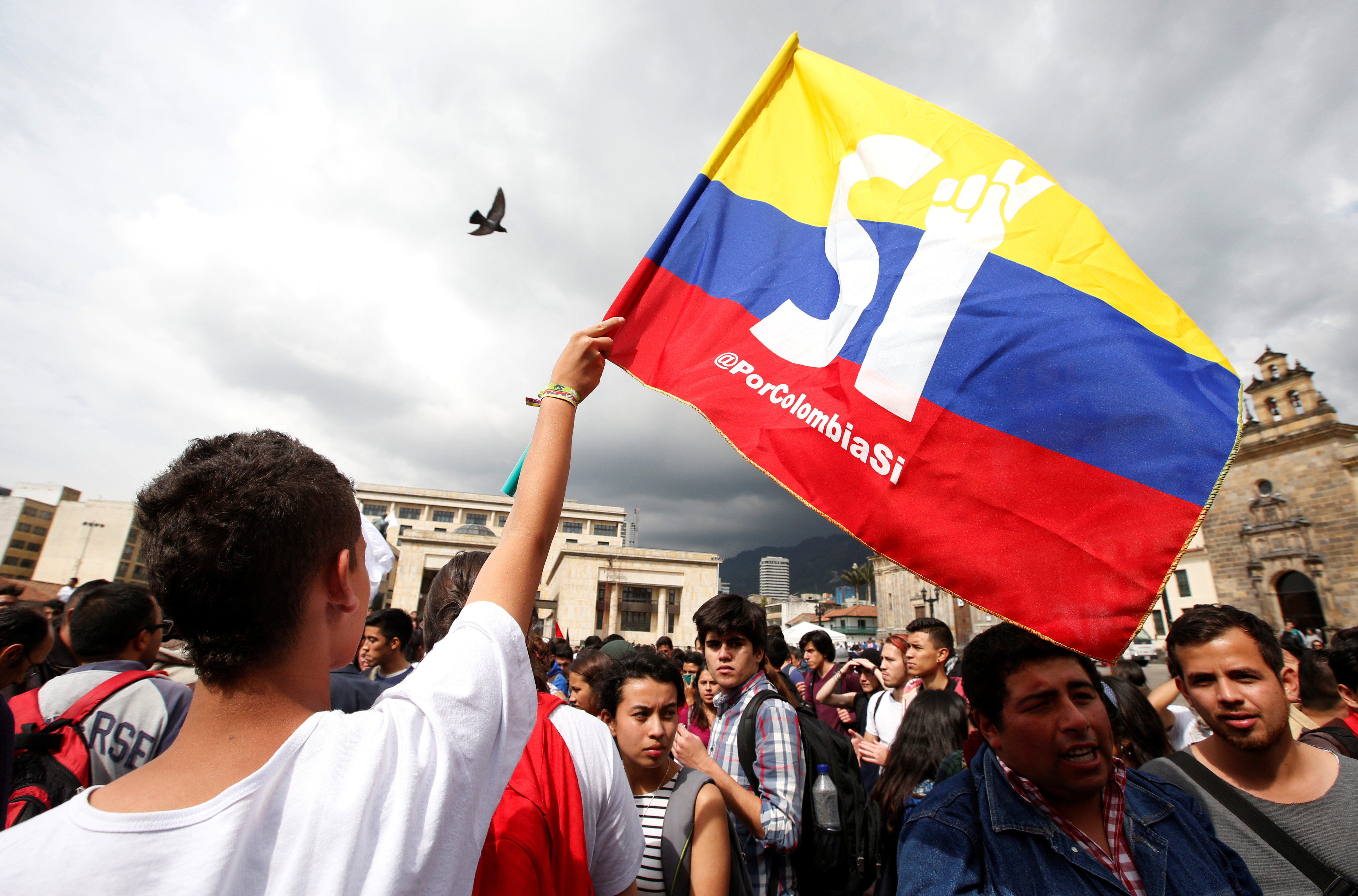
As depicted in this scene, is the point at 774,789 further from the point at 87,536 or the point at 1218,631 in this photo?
the point at 87,536

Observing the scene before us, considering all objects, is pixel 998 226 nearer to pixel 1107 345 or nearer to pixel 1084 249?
pixel 1084 249

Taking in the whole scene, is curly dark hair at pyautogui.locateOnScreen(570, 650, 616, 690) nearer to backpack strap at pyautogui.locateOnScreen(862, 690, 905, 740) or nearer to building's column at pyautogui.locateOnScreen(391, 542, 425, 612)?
backpack strap at pyautogui.locateOnScreen(862, 690, 905, 740)

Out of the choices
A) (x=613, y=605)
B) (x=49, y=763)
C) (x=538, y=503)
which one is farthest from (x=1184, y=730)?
(x=613, y=605)

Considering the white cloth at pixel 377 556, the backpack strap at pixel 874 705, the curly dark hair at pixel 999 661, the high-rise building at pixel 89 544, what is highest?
the high-rise building at pixel 89 544

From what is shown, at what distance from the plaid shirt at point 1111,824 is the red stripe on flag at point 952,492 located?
1.98 ft

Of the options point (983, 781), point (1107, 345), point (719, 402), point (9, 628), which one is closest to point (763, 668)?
point (983, 781)

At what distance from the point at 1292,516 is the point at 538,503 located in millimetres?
40515

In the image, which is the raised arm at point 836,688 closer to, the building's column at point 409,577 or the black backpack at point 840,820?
the black backpack at point 840,820

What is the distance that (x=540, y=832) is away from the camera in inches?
54.9

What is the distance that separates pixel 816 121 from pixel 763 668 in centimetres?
309

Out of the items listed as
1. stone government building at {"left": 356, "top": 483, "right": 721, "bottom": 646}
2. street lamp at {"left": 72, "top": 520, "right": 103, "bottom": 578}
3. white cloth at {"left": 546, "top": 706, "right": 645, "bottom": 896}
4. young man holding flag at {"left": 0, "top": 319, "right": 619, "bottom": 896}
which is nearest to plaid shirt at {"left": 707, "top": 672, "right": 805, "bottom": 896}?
white cloth at {"left": 546, "top": 706, "right": 645, "bottom": 896}

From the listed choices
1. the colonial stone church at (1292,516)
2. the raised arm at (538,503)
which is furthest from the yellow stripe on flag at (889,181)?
the colonial stone church at (1292,516)

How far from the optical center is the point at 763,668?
3.89m

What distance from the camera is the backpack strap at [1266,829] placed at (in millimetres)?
2139
